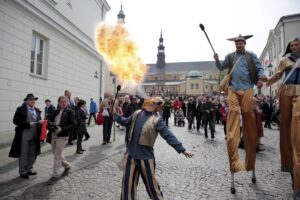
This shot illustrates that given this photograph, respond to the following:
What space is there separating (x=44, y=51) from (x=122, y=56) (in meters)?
6.46

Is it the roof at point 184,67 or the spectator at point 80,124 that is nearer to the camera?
the spectator at point 80,124

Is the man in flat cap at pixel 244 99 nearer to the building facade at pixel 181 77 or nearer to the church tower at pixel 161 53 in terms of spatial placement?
the church tower at pixel 161 53

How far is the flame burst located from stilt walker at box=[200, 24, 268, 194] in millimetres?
4769

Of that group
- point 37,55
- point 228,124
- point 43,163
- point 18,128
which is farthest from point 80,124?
point 37,55

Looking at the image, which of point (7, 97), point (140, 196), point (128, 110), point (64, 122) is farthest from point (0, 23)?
point (140, 196)

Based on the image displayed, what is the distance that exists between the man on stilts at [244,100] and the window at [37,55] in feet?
37.5

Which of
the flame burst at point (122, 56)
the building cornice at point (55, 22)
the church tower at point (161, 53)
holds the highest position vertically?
the church tower at point (161, 53)

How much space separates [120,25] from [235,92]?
984 cm

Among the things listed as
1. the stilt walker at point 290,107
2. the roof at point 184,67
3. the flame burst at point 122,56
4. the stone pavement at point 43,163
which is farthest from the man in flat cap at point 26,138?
the roof at point 184,67

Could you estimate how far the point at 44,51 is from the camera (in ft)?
48.6

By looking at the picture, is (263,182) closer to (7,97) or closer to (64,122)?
(64,122)

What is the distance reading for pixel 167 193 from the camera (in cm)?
453

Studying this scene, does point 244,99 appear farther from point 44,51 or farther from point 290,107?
point 44,51

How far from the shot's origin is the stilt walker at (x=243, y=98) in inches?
193
